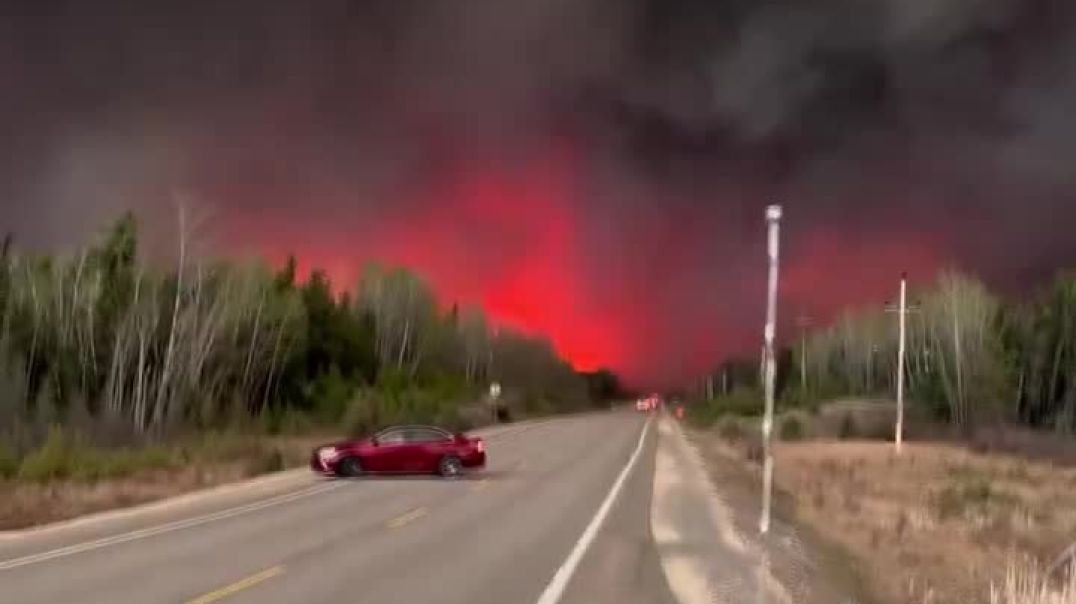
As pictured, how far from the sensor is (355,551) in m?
16.9

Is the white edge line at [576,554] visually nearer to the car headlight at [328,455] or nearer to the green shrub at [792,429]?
the car headlight at [328,455]

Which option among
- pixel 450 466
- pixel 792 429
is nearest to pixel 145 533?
pixel 450 466

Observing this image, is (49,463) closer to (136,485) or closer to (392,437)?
(136,485)

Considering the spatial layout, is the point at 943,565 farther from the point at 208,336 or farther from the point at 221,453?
the point at 208,336

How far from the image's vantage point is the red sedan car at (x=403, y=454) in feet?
112

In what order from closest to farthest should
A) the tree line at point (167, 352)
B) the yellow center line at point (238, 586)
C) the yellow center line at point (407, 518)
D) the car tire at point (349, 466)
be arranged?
the yellow center line at point (238, 586) < the yellow center line at point (407, 518) < the car tire at point (349, 466) < the tree line at point (167, 352)

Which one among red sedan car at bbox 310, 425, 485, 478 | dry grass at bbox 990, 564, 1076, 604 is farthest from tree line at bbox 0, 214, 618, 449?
dry grass at bbox 990, 564, 1076, 604

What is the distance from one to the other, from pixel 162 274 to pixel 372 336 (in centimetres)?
5647

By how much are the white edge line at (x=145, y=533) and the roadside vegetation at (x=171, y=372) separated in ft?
11.8

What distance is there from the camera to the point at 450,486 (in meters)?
31.1

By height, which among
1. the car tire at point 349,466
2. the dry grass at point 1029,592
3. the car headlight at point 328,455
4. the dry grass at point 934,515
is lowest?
the dry grass at point 934,515

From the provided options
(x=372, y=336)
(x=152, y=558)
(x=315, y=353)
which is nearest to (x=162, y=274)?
(x=315, y=353)

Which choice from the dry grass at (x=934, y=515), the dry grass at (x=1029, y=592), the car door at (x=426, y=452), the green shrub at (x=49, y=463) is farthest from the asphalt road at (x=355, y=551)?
the green shrub at (x=49, y=463)

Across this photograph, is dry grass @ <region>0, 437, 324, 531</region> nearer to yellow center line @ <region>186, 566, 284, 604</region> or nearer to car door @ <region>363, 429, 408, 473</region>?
car door @ <region>363, 429, 408, 473</region>
